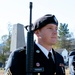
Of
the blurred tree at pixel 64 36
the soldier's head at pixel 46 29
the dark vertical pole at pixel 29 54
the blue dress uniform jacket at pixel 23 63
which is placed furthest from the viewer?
the blurred tree at pixel 64 36

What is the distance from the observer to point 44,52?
395 cm

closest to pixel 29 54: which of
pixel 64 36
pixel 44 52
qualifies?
pixel 44 52

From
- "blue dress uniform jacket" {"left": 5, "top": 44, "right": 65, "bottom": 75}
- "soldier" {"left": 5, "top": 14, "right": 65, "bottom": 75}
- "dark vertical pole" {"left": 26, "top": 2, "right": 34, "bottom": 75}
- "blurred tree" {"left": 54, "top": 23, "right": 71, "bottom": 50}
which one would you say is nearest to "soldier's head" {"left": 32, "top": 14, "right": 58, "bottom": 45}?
"soldier" {"left": 5, "top": 14, "right": 65, "bottom": 75}

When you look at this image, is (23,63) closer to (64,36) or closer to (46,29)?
(46,29)

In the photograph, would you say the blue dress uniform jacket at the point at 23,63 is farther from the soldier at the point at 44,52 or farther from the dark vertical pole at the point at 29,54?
the dark vertical pole at the point at 29,54

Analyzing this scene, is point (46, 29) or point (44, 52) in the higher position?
point (46, 29)

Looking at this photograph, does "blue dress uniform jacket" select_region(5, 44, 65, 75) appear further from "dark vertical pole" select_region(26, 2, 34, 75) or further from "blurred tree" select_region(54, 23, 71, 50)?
"blurred tree" select_region(54, 23, 71, 50)

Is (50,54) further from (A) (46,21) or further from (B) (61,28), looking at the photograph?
(B) (61,28)

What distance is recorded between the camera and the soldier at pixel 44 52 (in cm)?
370

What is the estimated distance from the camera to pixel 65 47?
88.4 meters

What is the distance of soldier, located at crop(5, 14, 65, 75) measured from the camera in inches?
146

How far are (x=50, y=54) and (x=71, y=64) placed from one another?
249 cm

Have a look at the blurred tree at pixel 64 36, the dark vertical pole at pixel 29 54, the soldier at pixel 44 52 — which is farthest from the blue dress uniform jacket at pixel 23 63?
the blurred tree at pixel 64 36

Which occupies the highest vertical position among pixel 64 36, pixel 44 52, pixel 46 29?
pixel 46 29
